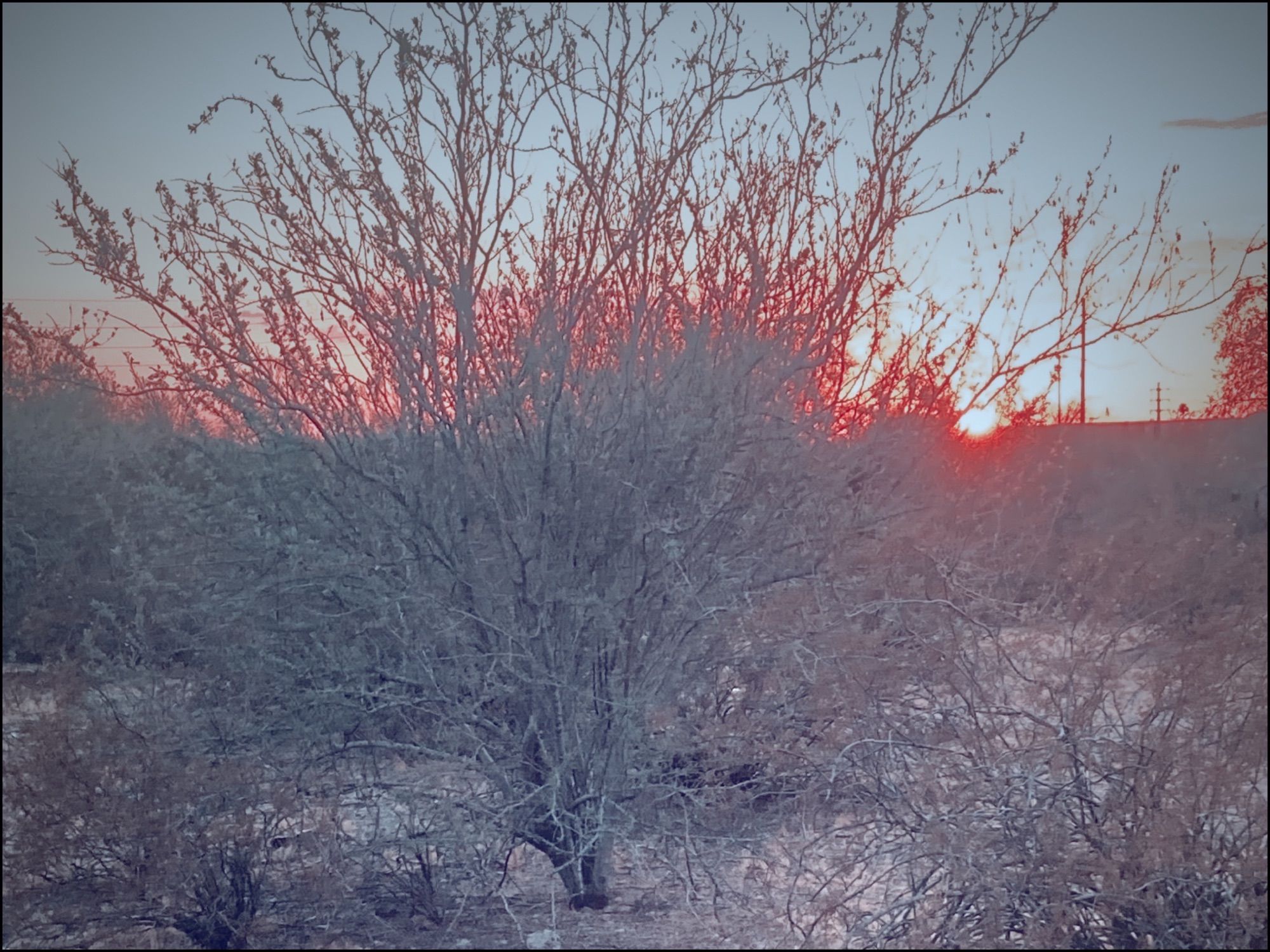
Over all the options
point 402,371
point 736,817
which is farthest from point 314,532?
point 736,817

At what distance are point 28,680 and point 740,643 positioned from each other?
10.2 feet

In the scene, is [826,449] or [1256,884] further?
[826,449]

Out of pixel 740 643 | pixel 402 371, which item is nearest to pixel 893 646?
pixel 740 643

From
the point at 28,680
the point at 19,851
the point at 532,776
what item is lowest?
the point at 19,851

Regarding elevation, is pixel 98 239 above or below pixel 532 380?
above

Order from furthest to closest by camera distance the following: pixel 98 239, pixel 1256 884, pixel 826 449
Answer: pixel 826 449
pixel 98 239
pixel 1256 884

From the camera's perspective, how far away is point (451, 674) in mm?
4879

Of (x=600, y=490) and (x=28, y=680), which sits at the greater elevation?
(x=600, y=490)

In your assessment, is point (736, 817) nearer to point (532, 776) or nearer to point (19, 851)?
point (532, 776)

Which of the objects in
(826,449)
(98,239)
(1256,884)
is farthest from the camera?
(826,449)

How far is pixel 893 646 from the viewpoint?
5152 mm

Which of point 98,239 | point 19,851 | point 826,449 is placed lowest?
point 19,851

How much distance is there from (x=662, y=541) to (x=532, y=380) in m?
0.85

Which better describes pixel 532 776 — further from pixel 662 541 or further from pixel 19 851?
pixel 19 851
